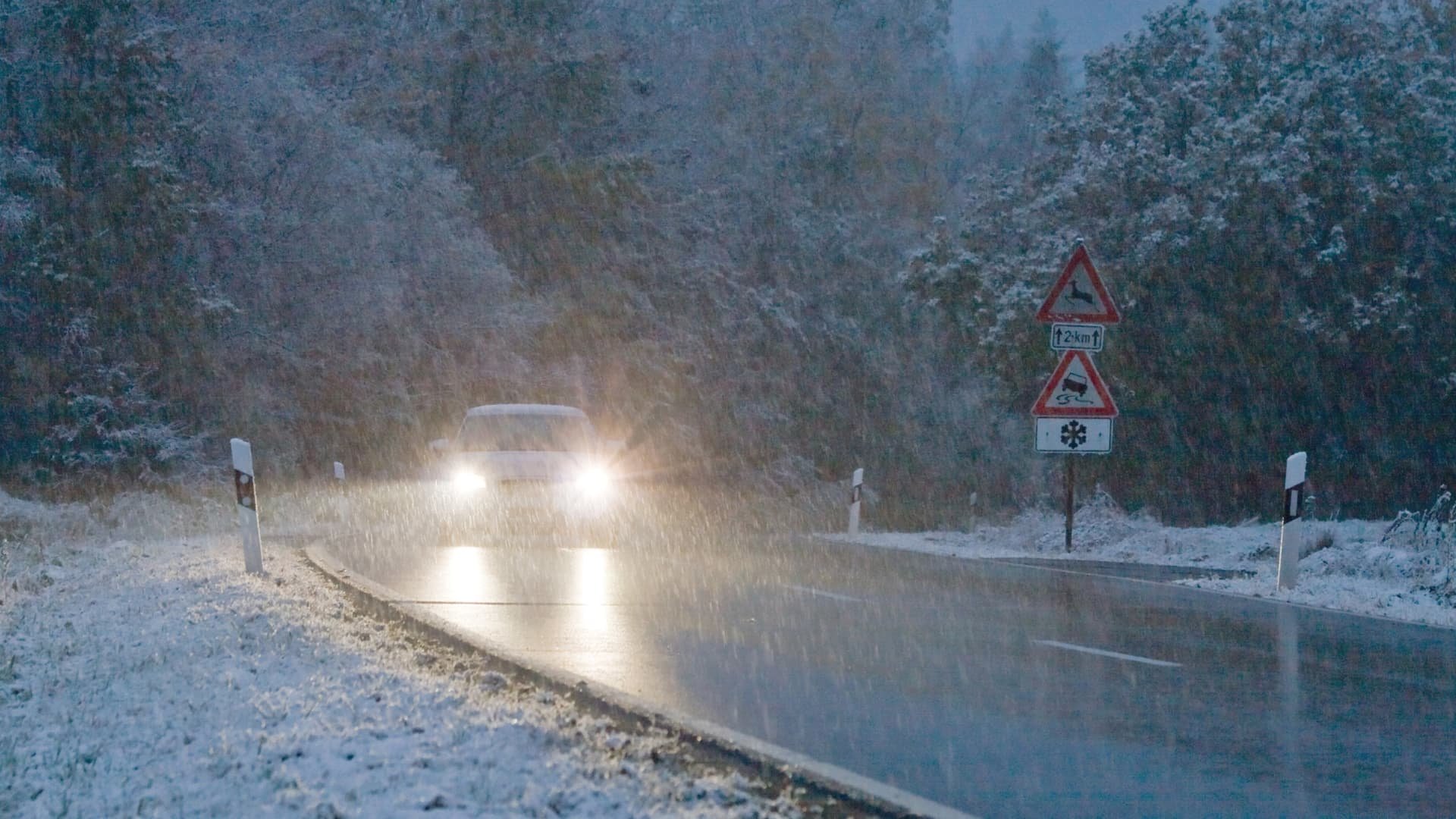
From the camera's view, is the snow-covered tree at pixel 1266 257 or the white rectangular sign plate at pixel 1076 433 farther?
the snow-covered tree at pixel 1266 257

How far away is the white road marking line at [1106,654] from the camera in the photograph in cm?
945

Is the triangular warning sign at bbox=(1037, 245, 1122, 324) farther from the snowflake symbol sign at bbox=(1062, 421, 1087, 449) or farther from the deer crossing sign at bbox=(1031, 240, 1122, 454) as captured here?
the snowflake symbol sign at bbox=(1062, 421, 1087, 449)

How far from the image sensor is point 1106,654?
32.1ft

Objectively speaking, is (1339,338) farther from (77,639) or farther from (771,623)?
(77,639)

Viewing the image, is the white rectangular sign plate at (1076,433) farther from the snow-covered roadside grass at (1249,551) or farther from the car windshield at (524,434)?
the car windshield at (524,434)

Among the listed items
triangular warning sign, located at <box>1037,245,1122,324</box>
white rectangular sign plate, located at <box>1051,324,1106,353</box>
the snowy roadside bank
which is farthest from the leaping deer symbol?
the snowy roadside bank

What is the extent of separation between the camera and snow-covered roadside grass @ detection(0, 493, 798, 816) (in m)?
5.52

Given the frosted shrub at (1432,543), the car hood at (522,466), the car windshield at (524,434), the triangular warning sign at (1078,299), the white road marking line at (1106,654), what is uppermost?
the triangular warning sign at (1078,299)

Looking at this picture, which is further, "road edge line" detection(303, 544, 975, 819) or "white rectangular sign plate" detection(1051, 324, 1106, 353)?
"white rectangular sign plate" detection(1051, 324, 1106, 353)

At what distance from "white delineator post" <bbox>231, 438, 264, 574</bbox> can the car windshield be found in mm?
6109

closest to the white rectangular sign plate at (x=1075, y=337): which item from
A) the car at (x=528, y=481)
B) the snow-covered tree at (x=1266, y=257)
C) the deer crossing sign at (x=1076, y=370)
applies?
the deer crossing sign at (x=1076, y=370)

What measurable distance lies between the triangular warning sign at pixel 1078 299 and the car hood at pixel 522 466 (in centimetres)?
635

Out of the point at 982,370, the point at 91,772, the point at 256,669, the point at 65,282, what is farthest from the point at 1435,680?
the point at 65,282

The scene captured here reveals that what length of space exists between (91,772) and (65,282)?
20544 mm
